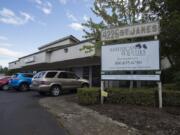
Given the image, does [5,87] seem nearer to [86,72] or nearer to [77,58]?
[86,72]

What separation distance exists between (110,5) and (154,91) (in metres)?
7.83

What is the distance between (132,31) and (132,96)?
10.3ft

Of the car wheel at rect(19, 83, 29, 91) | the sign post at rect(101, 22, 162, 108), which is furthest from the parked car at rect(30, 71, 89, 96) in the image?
the sign post at rect(101, 22, 162, 108)

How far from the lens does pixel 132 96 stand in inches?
439

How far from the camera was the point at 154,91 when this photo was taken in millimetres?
10711

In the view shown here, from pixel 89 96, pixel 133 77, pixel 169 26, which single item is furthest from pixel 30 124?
pixel 169 26

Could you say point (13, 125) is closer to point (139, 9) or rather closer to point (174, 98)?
point (174, 98)

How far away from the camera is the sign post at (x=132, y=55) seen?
10742 millimetres

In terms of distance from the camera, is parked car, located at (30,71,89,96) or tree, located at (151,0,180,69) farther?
parked car, located at (30,71,89,96)

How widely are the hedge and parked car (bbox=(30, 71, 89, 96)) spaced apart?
516 cm

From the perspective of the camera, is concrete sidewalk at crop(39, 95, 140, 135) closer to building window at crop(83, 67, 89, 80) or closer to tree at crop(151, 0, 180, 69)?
tree at crop(151, 0, 180, 69)

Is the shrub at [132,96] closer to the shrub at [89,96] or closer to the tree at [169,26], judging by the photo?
the shrub at [89,96]

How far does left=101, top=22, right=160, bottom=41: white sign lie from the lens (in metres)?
10.9

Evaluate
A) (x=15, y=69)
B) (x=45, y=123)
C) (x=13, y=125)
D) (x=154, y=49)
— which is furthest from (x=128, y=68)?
(x=15, y=69)
